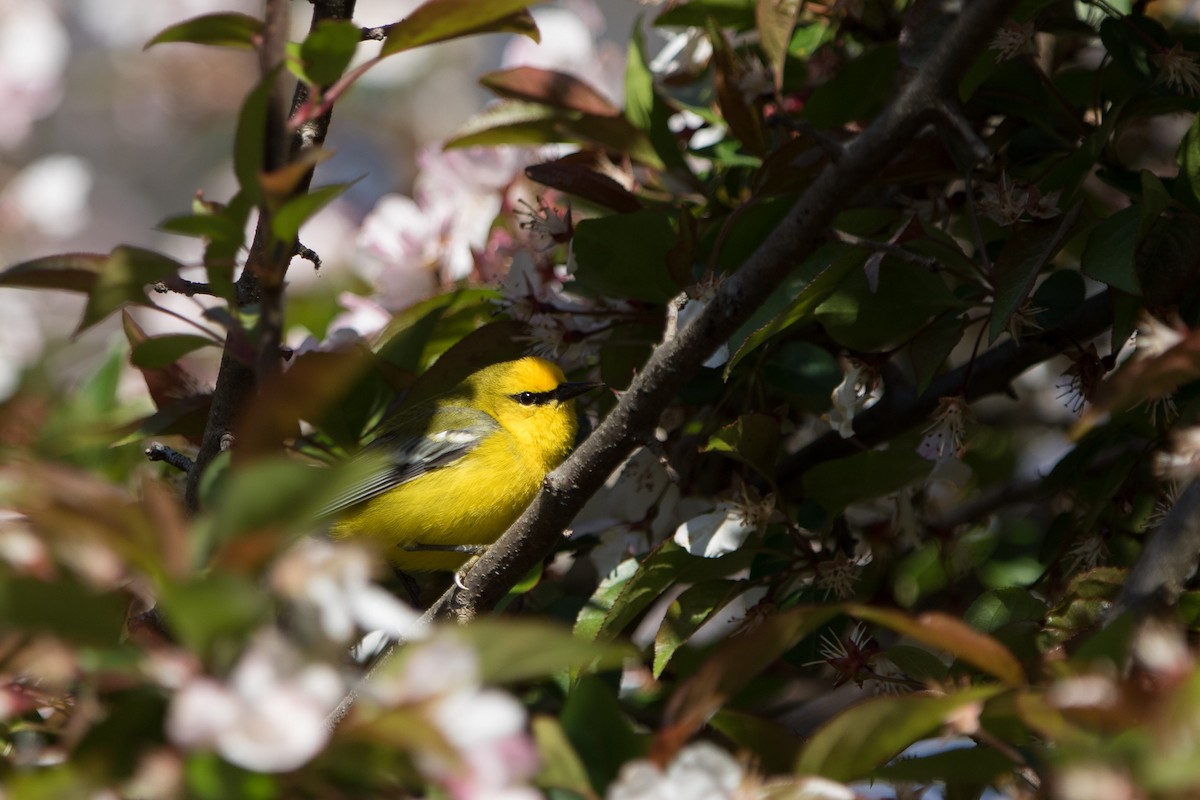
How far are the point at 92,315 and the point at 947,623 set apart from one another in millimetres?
952

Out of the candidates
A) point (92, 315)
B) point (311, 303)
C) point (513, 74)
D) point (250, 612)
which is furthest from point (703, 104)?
point (250, 612)

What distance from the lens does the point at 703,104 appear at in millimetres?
2725

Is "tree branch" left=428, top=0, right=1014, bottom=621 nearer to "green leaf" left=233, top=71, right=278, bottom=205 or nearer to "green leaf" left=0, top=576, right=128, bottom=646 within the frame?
"green leaf" left=233, top=71, right=278, bottom=205

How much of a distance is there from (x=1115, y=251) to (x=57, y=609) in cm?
149

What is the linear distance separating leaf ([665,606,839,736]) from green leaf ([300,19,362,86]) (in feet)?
2.64

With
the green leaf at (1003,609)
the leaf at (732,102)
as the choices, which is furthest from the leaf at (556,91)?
the green leaf at (1003,609)

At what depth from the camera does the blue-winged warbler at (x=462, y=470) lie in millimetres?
3299

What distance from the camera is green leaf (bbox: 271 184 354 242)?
45.0 inches

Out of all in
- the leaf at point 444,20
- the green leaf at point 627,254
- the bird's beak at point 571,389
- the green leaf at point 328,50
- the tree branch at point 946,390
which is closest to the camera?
the green leaf at point 328,50

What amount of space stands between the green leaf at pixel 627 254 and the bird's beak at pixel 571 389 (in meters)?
0.77

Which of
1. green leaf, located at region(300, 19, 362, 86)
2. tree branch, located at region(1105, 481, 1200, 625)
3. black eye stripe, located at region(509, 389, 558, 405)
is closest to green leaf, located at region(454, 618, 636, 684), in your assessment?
tree branch, located at region(1105, 481, 1200, 625)

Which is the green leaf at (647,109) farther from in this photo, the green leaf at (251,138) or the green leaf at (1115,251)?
the green leaf at (251,138)

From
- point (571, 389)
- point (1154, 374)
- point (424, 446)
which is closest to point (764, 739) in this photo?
point (1154, 374)

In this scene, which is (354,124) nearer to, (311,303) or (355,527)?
(355,527)
